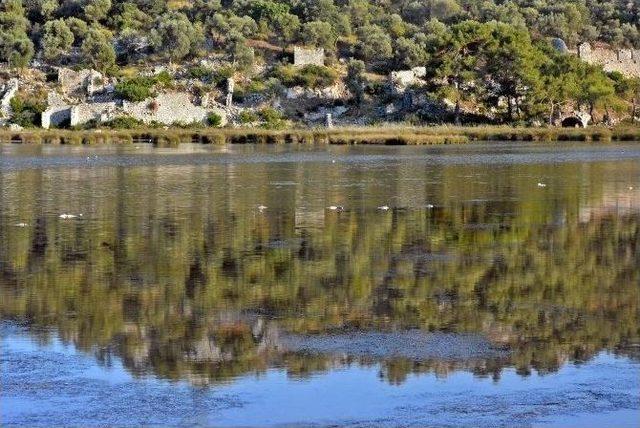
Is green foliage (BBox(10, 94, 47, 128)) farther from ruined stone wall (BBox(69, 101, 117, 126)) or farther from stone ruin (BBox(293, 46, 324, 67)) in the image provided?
stone ruin (BBox(293, 46, 324, 67))

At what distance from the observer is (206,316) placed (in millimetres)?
14188

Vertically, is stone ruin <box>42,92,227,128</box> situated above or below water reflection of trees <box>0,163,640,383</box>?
above

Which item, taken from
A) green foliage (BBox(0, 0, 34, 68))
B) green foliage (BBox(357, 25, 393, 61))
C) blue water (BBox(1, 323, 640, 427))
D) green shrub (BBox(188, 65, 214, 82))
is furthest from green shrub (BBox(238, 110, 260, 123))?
blue water (BBox(1, 323, 640, 427))

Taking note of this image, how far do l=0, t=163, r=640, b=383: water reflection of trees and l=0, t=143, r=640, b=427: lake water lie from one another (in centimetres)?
4

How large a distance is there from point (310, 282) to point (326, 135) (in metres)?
53.8

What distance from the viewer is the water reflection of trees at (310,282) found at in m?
12.6

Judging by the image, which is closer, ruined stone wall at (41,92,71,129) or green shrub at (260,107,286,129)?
ruined stone wall at (41,92,71,129)

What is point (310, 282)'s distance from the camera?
16.5m

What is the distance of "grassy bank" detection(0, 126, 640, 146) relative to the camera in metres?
69.0

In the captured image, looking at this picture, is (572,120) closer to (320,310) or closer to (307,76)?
(307,76)

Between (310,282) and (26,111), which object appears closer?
(310,282)

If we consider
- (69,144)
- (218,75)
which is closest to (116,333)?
(69,144)

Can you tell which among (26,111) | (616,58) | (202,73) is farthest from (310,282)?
(616,58)

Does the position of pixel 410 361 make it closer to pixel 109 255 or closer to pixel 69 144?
pixel 109 255
